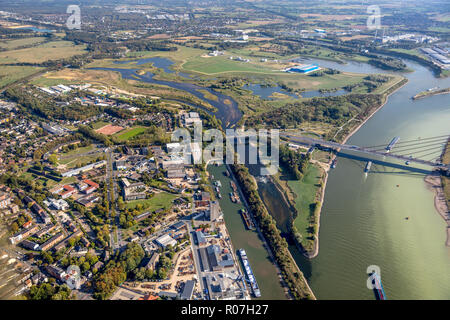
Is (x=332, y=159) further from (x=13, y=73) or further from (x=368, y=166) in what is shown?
(x=13, y=73)

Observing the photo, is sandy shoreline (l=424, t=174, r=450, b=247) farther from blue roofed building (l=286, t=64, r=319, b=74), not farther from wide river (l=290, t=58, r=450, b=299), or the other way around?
blue roofed building (l=286, t=64, r=319, b=74)

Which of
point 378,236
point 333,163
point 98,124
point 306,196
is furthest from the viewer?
point 98,124

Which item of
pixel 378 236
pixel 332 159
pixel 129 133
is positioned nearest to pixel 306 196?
pixel 378 236

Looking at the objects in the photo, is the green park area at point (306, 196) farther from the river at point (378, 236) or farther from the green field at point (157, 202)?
the green field at point (157, 202)

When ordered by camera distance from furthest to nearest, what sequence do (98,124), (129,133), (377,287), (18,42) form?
(18,42) → (98,124) → (129,133) → (377,287)

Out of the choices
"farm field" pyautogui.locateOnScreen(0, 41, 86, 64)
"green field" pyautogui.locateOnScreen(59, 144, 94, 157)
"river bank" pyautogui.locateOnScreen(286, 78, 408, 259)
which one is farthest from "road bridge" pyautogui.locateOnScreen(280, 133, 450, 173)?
"farm field" pyautogui.locateOnScreen(0, 41, 86, 64)
